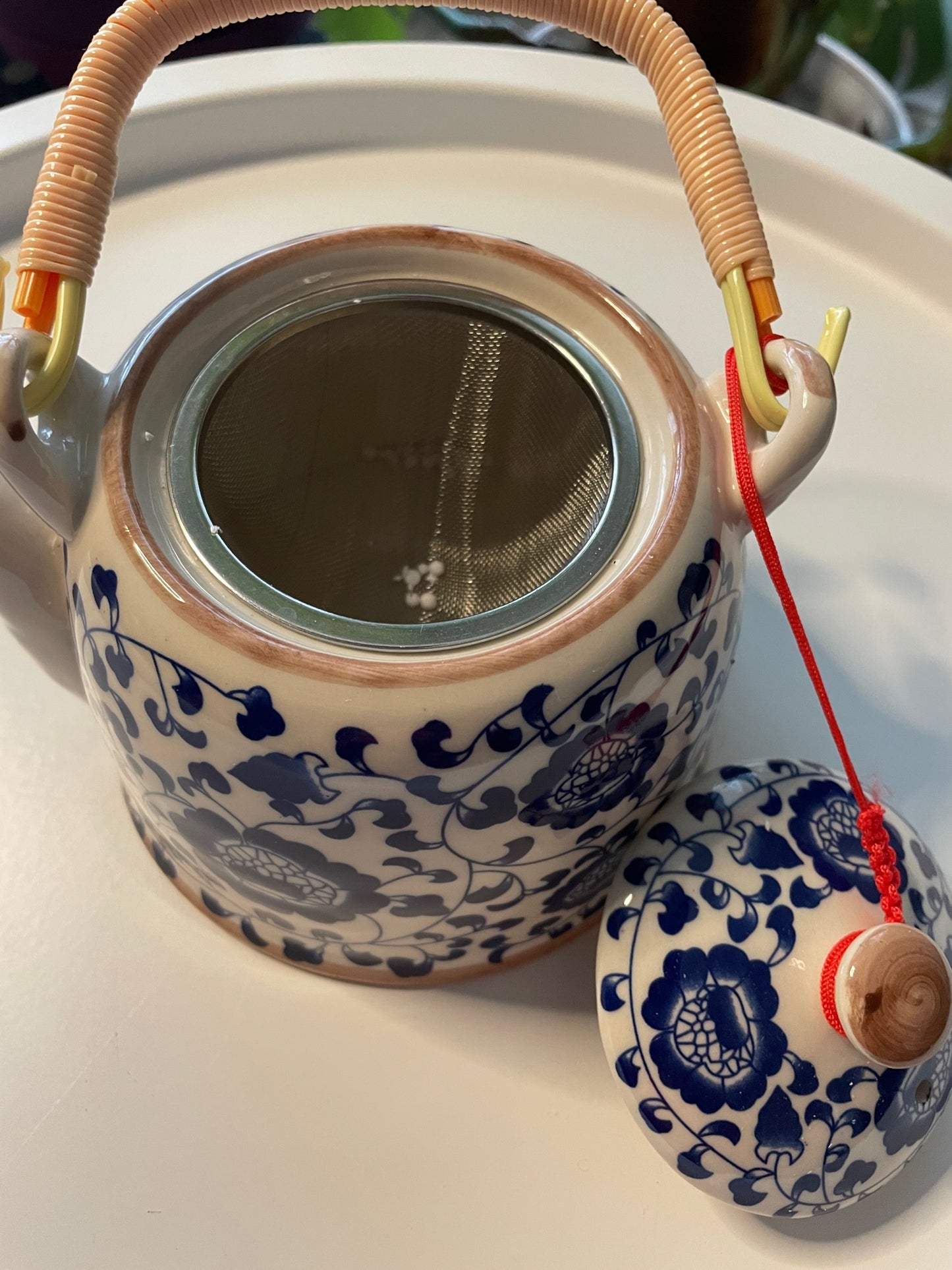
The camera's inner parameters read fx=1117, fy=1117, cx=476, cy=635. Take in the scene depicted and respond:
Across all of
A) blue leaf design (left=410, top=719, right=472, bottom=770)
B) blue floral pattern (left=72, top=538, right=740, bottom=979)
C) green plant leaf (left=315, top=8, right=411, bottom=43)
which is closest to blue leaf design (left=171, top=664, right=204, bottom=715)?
blue floral pattern (left=72, top=538, right=740, bottom=979)

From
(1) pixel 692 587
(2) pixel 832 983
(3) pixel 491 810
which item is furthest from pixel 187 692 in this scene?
(2) pixel 832 983

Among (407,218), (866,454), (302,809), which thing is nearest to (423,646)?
(302,809)

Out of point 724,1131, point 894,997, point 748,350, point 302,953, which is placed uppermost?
point 748,350

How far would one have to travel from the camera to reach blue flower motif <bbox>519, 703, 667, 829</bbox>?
569 mm

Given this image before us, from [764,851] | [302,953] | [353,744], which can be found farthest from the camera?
[302,953]

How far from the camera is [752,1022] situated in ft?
1.95

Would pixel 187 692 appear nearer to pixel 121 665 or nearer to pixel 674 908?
pixel 121 665

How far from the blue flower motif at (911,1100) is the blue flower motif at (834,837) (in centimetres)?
9

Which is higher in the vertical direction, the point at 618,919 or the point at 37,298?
the point at 37,298

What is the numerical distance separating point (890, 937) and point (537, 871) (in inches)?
7.4

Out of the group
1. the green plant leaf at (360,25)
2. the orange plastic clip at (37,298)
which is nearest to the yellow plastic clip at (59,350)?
the orange plastic clip at (37,298)

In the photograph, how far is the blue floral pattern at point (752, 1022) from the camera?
1.94 ft

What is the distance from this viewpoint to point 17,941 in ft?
2.51

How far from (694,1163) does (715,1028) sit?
8cm
